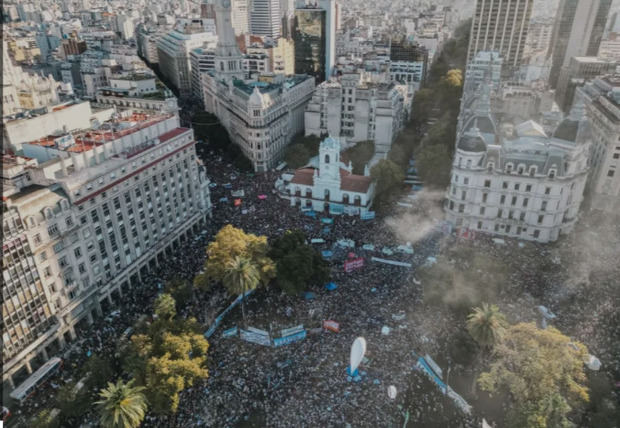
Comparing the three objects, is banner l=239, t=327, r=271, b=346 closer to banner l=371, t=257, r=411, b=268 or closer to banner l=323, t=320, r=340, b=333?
banner l=323, t=320, r=340, b=333

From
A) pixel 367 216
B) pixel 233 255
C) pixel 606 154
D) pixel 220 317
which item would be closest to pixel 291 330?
pixel 220 317

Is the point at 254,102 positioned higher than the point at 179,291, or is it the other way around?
the point at 254,102

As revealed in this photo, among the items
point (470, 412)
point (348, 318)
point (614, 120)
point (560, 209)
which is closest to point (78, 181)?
point (348, 318)

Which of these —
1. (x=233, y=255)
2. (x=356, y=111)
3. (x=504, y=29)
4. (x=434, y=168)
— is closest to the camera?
(x=233, y=255)

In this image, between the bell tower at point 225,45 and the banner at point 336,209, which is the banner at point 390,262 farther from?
the bell tower at point 225,45

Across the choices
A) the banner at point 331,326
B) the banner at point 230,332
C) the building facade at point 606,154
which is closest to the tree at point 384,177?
the building facade at point 606,154

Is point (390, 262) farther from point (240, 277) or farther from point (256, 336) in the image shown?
point (240, 277)

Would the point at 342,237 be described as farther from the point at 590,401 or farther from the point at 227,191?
the point at 590,401

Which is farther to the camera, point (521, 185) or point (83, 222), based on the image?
point (521, 185)
